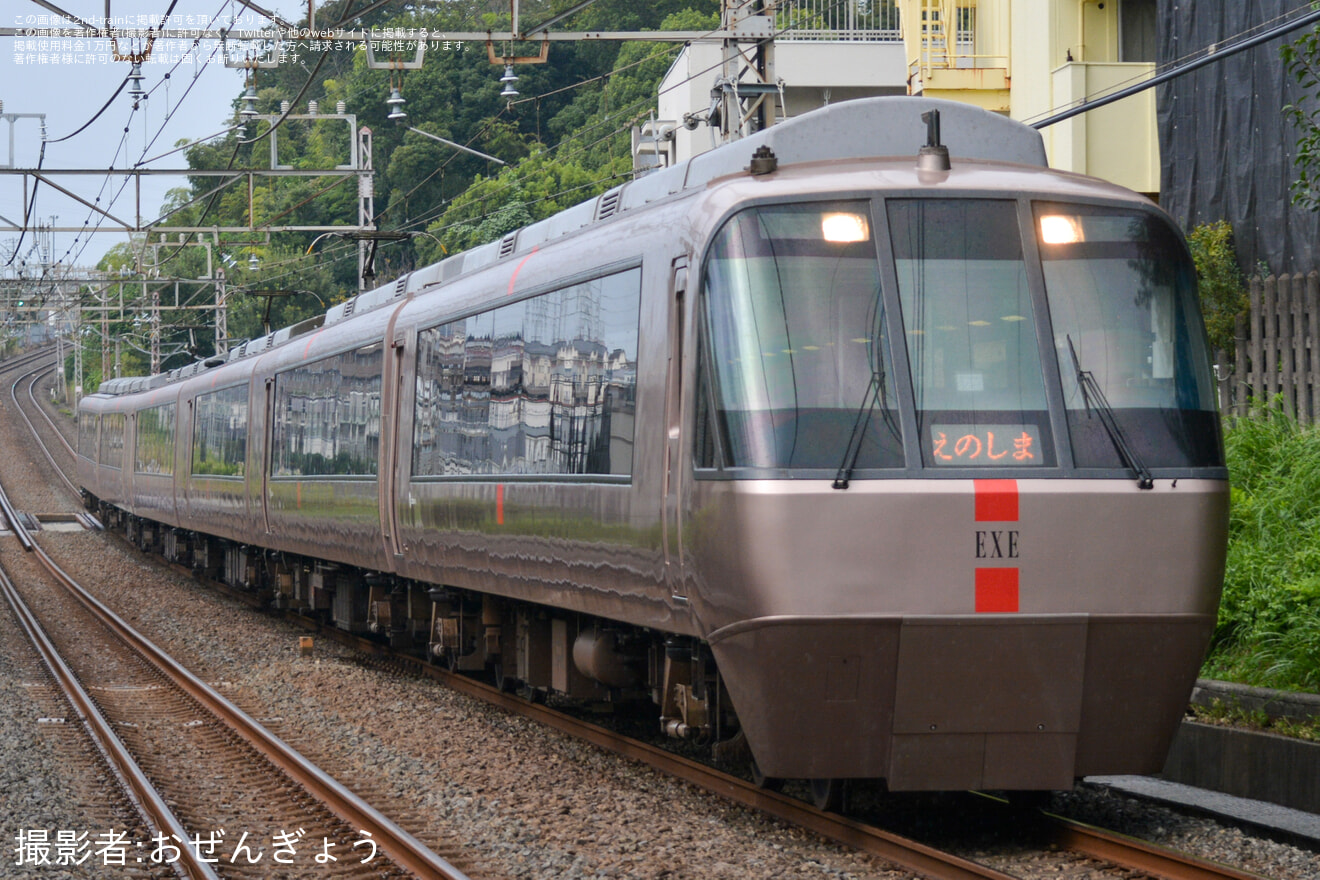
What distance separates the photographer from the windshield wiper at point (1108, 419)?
7043 millimetres

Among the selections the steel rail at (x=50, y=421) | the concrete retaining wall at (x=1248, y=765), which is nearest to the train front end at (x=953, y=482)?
the concrete retaining wall at (x=1248, y=765)

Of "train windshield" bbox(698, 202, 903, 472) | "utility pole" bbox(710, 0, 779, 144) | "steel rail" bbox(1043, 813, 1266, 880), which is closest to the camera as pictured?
"steel rail" bbox(1043, 813, 1266, 880)

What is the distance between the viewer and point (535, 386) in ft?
33.5

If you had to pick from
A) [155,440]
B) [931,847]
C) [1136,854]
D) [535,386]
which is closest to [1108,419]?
[1136,854]

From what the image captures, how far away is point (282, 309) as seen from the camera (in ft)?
235

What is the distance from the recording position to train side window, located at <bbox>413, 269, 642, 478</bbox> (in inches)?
349

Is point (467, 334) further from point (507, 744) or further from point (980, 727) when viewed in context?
point (980, 727)

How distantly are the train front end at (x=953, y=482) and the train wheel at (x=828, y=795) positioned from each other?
2.01 feet

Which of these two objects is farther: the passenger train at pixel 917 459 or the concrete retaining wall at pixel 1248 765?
the concrete retaining wall at pixel 1248 765

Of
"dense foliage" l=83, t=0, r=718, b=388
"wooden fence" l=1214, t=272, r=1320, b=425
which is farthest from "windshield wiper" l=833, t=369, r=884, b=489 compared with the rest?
"dense foliage" l=83, t=0, r=718, b=388

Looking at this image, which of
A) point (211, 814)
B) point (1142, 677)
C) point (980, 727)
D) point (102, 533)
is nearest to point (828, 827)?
point (980, 727)

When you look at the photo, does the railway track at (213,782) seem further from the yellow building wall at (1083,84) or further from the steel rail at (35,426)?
the steel rail at (35,426)

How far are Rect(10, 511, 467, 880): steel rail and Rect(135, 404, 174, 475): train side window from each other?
10.2 meters

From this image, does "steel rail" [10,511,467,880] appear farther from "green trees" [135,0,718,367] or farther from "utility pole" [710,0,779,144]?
"green trees" [135,0,718,367]
